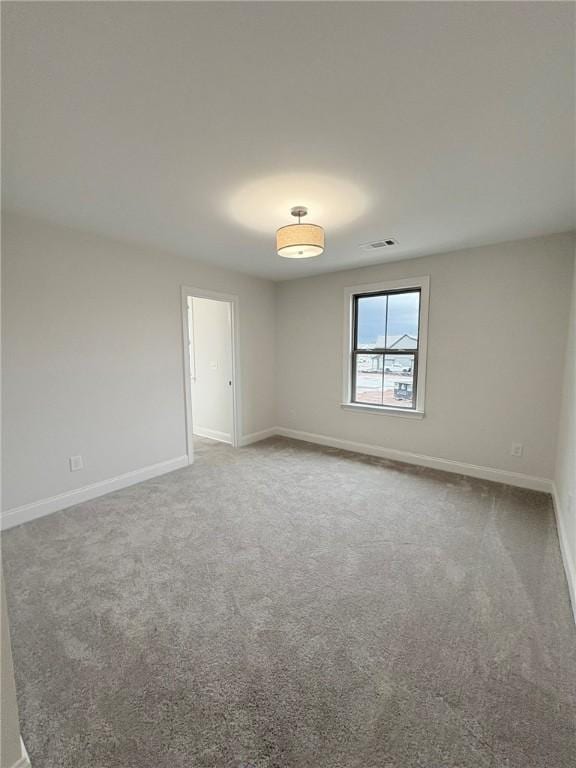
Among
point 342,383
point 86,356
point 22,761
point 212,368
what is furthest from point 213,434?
point 22,761

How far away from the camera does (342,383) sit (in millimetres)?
4512

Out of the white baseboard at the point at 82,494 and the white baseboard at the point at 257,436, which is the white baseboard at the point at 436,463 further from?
the white baseboard at the point at 82,494

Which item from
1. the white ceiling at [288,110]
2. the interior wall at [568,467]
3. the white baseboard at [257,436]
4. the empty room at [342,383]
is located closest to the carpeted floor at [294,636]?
the empty room at [342,383]

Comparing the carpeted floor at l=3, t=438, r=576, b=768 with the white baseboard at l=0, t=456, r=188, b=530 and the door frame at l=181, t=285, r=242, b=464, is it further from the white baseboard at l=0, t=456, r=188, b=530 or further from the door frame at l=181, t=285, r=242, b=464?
the door frame at l=181, t=285, r=242, b=464

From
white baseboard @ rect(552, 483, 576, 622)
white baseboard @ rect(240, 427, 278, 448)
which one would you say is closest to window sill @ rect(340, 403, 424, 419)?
white baseboard @ rect(240, 427, 278, 448)

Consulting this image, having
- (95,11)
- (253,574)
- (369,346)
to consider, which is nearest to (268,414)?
(369,346)

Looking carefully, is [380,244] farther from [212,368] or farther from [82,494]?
[82,494]

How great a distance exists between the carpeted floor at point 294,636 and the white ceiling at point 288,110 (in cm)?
245

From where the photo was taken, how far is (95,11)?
3.36ft

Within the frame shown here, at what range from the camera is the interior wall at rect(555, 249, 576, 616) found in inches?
80.0

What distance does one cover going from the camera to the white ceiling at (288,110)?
3.51 ft

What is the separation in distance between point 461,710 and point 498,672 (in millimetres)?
288

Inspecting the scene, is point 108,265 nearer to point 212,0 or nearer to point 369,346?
point 212,0

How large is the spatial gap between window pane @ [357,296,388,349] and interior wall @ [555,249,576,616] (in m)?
1.85
